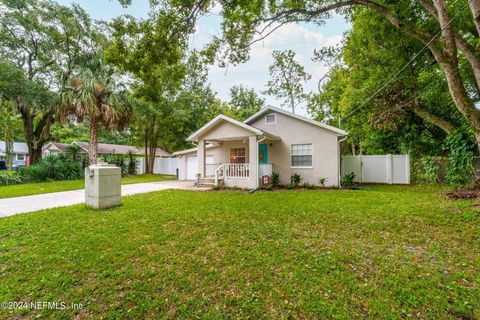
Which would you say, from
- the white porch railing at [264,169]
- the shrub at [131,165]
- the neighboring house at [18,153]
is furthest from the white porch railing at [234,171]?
the neighboring house at [18,153]

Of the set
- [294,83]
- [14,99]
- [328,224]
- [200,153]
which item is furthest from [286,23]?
[14,99]

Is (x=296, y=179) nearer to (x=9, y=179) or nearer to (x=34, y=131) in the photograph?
(x=9, y=179)

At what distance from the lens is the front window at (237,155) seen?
13139 mm

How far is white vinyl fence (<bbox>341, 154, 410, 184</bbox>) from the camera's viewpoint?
1234cm

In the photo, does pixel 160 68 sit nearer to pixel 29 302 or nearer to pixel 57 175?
pixel 29 302

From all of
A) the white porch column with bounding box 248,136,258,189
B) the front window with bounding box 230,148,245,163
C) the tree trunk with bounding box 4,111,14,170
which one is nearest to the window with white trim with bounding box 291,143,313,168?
the white porch column with bounding box 248,136,258,189

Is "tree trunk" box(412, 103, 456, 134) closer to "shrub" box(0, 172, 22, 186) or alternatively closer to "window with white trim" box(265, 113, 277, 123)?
"window with white trim" box(265, 113, 277, 123)

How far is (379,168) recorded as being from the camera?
1288 cm

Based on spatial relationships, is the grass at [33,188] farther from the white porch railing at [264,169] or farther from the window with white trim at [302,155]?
the window with white trim at [302,155]

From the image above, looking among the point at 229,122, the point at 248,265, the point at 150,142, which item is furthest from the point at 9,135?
the point at 248,265

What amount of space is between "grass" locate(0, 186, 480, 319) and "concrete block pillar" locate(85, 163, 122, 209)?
886mm

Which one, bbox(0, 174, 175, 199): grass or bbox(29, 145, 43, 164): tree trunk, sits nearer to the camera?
bbox(0, 174, 175, 199): grass

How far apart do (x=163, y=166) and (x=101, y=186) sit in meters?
17.0

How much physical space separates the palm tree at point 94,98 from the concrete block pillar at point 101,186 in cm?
912
